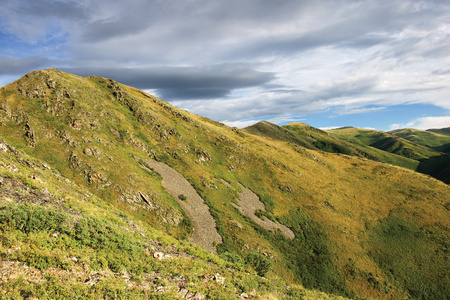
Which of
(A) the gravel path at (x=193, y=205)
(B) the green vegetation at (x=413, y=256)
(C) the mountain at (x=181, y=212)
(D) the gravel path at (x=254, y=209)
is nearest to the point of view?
(C) the mountain at (x=181, y=212)

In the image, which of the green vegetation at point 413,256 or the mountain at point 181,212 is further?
the green vegetation at point 413,256

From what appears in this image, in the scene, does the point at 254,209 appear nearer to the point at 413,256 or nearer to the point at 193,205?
the point at 193,205

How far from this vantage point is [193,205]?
53.7 meters

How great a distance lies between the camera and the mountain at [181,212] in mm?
13875

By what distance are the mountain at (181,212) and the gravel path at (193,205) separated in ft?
1.04

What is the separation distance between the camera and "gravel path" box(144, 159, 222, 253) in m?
46.1

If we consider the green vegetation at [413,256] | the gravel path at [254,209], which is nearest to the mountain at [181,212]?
the green vegetation at [413,256]

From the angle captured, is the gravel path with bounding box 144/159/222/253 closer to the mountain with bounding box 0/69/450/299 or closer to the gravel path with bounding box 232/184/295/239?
the mountain with bounding box 0/69/450/299

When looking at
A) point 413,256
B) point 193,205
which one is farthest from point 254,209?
point 413,256

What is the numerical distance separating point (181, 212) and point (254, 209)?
22622 millimetres

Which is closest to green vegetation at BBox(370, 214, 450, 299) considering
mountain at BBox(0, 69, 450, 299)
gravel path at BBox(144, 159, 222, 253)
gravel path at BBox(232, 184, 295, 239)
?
mountain at BBox(0, 69, 450, 299)

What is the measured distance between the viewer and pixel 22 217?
1367 centimetres

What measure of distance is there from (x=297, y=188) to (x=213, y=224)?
37.5 m

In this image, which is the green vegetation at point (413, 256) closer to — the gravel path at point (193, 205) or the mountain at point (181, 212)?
the mountain at point (181, 212)
